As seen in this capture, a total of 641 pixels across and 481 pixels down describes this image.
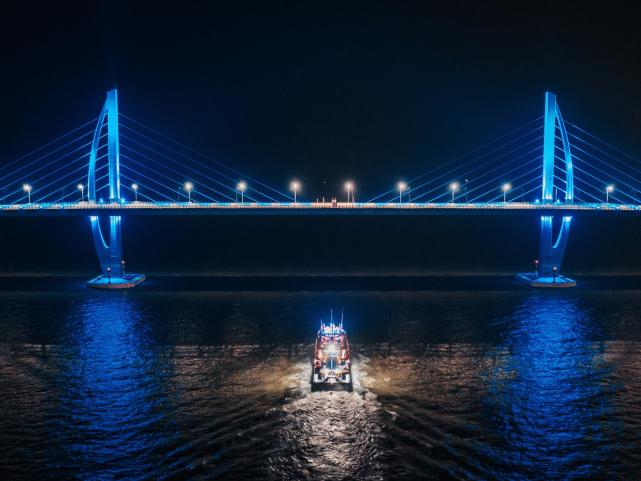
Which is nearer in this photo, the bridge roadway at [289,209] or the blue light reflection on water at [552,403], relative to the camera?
the blue light reflection on water at [552,403]

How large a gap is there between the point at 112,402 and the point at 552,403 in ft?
41.9

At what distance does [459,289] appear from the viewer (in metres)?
35.9

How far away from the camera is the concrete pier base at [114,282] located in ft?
118

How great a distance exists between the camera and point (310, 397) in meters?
16.9


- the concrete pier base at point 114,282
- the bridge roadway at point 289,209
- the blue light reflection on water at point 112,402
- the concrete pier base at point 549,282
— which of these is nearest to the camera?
the blue light reflection on water at point 112,402

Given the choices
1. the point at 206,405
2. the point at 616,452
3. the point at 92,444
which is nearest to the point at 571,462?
the point at 616,452

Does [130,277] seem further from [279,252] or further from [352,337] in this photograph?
[352,337]

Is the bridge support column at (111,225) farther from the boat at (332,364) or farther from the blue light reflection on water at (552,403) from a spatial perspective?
the blue light reflection on water at (552,403)

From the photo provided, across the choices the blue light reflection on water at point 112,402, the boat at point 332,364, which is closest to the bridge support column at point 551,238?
the boat at point 332,364

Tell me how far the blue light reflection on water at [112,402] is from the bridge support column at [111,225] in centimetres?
1143

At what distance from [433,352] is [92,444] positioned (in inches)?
485

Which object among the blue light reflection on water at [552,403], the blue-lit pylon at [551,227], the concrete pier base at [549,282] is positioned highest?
the blue-lit pylon at [551,227]

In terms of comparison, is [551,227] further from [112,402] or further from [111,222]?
[112,402]

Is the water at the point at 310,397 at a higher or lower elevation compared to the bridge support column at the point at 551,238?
lower
